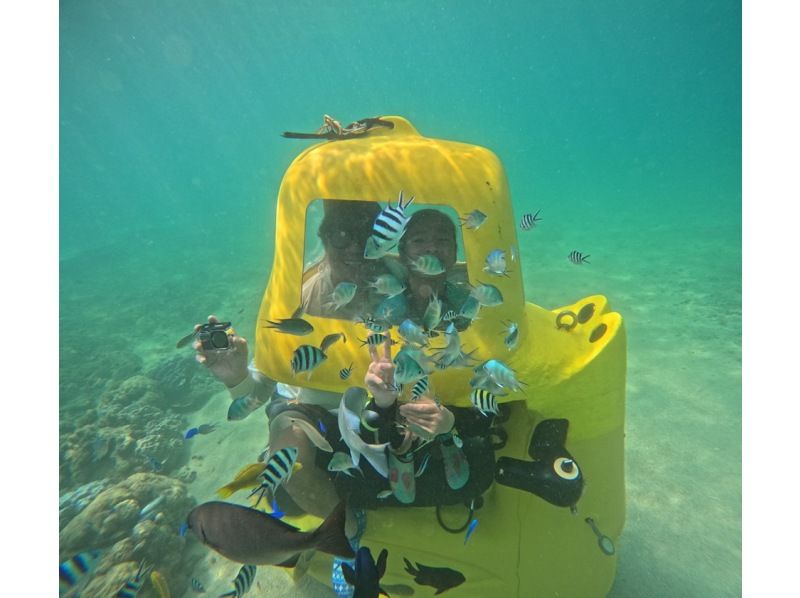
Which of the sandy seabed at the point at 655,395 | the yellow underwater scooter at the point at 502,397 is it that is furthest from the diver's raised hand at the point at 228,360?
the sandy seabed at the point at 655,395

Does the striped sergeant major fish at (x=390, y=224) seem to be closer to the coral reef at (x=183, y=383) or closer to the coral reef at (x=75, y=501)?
the coral reef at (x=75, y=501)

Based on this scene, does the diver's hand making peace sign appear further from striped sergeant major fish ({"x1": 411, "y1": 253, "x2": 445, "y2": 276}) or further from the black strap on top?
the black strap on top

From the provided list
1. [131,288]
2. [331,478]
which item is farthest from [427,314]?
[131,288]

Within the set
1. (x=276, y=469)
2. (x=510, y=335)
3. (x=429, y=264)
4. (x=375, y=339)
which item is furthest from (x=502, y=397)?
(x=276, y=469)

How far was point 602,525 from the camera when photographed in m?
2.56

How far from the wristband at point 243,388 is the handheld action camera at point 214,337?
1.11 feet

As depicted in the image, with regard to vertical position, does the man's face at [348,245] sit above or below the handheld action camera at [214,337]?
above

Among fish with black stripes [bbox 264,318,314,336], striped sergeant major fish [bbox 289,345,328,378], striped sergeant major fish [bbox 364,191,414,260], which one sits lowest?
striped sergeant major fish [bbox 289,345,328,378]

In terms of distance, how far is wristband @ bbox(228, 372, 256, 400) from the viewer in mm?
2869

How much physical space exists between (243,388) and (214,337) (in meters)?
0.49

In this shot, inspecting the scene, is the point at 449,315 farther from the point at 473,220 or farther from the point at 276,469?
the point at 276,469

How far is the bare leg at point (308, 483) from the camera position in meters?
2.52

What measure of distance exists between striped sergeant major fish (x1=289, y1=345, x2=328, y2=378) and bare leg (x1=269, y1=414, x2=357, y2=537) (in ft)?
1.63

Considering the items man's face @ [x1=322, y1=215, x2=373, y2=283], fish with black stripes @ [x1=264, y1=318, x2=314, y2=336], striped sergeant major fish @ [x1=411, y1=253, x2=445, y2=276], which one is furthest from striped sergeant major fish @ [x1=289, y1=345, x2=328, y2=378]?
man's face @ [x1=322, y1=215, x2=373, y2=283]
